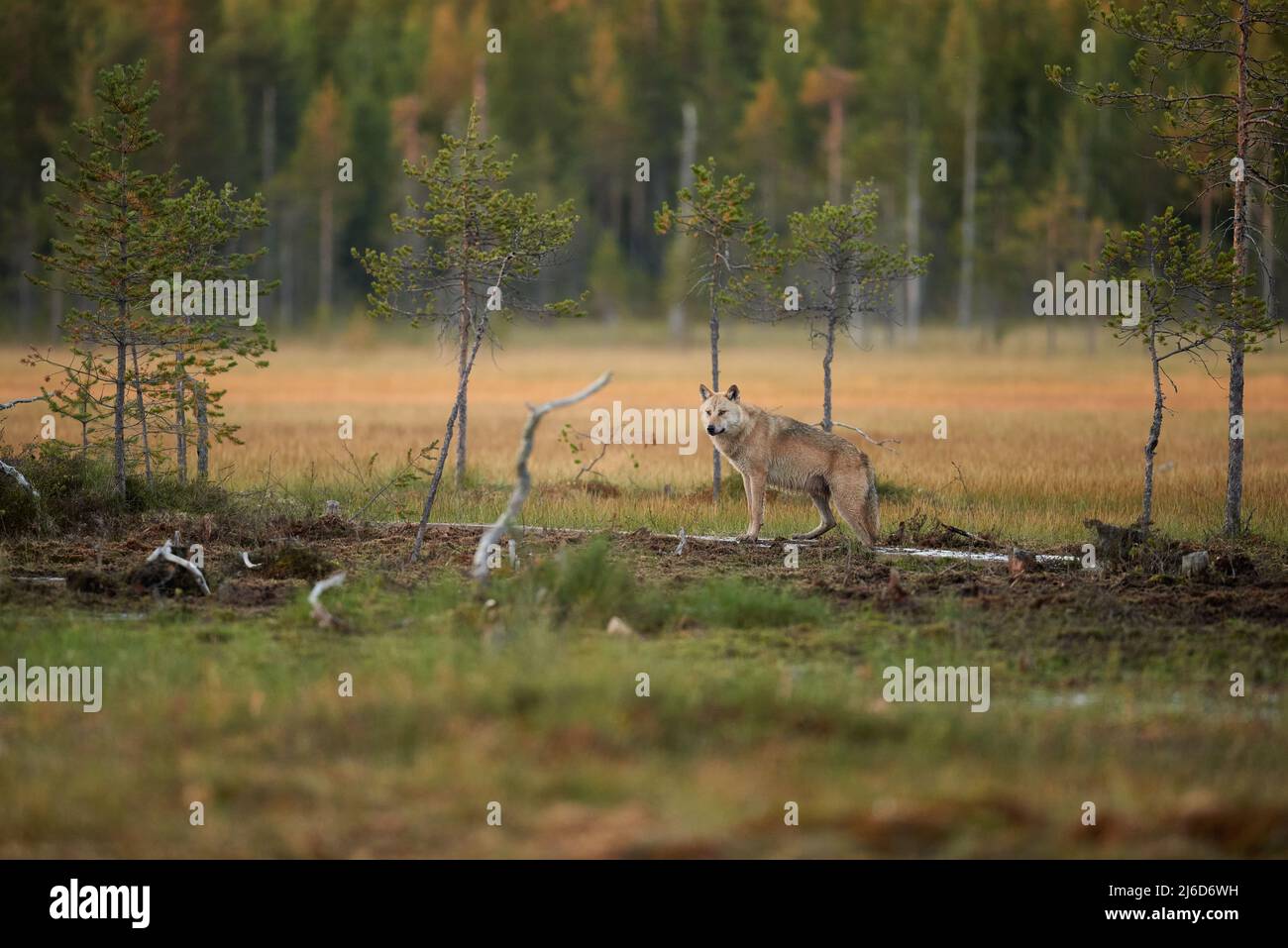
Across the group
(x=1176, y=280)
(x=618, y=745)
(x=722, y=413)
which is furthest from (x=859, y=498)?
(x=618, y=745)

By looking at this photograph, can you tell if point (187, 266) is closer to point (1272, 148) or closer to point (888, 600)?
point (888, 600)

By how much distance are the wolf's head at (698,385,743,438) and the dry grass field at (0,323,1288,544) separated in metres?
2.15

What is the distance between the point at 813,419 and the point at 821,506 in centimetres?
1802

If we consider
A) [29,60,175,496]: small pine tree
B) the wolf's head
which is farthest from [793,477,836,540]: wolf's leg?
[29,60,175,496]: small pine tree

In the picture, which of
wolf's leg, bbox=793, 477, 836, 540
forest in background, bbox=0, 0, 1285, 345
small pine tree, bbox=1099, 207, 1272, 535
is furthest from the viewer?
forest in background, bbox=0, 0, 1285, 345

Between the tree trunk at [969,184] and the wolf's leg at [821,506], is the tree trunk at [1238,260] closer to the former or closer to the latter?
the wolf's leg at [821,506]

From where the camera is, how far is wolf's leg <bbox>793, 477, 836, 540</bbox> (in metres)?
16.9

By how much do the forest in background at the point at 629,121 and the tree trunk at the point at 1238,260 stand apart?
43.8 metres

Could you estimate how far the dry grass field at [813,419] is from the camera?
20000 mm

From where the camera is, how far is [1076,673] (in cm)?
1094

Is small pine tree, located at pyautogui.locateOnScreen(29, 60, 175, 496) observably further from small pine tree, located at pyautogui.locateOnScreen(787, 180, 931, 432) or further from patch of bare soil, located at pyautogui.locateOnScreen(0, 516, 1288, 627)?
small pine tree, located at pyautogui.locateOnScreen(787, 180, 931, 432)

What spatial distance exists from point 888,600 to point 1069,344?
59470mm

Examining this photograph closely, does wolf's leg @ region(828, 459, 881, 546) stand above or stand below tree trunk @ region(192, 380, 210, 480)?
below
